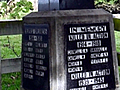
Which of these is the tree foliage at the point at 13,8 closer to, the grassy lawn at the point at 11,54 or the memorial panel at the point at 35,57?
the grassy lawn at the point at 11,54

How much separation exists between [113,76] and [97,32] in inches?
24.7

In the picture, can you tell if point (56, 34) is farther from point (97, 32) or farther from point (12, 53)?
point (12, 53)

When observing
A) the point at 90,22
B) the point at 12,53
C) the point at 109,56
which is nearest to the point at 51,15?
the point at 90,22

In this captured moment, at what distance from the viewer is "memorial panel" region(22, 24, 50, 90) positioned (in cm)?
397

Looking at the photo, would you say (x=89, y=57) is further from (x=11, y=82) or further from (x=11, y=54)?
(x=11, y=54)

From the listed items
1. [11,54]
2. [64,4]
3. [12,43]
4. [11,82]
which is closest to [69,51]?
[64,4]

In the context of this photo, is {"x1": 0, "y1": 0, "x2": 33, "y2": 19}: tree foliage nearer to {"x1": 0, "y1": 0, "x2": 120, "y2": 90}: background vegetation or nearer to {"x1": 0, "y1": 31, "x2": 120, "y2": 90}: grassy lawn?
{"x1": 0, "y1": 0, "x2": 120, "y2": 90}: background vegetation

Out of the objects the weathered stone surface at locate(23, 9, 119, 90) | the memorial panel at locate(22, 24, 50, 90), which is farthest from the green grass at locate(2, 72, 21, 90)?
the weathered stone surface at locate(23, 9, 119, 90)

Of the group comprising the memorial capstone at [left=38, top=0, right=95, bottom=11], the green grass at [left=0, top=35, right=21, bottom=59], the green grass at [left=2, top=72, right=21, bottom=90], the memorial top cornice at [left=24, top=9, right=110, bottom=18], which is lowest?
the green grass at [left=2, top=72, right=21, bottom=90]

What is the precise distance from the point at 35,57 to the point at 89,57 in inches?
27.0

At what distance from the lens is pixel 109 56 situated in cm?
423

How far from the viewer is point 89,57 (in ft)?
13.4

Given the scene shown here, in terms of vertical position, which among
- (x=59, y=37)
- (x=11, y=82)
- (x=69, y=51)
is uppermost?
(x=59, y=37)

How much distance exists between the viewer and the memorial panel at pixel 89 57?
400 centimetres
